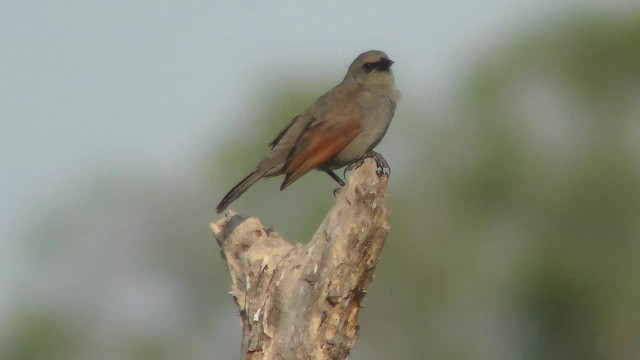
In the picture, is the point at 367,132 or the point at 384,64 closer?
the point at 367,132

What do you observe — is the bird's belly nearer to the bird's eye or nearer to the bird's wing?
the bird's wing

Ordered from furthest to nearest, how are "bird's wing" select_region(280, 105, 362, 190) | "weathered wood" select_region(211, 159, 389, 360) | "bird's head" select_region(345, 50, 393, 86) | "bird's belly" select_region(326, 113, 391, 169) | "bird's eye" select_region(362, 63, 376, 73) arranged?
"bird's eye" select_region(362, 63, 376, 73), "bird's head" select_region(345, 50, 393, 86), "bird's belly" select_region(326, 113, 391, 169), "bird's wing" select_region(280, 105, 362, 190), "weathered wood" select_region(211, 159, 389, 360)

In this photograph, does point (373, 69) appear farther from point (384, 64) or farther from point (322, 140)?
point (322, 140)

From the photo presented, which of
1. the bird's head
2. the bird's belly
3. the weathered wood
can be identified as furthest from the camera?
the bird's head

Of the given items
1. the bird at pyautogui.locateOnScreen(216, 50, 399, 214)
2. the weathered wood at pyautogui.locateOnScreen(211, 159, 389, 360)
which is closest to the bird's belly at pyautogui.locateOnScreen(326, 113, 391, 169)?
the bird at pyautogui.locateOnScreen(216, 50, 399, 214)

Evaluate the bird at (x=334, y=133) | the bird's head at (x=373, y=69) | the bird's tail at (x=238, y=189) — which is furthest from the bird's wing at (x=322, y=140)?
the bird's head at (x=373, y=69)

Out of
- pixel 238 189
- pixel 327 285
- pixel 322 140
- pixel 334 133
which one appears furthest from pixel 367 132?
pixel 327 285

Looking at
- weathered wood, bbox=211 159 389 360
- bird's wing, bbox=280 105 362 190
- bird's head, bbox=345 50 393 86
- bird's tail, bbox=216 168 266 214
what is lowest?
weathered wood, bbox=211 159 389 360

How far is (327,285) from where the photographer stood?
7.27 m

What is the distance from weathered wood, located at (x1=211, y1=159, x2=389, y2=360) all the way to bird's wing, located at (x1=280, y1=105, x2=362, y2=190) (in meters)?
2.44

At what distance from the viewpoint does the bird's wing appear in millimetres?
9992

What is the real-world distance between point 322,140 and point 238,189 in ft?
3.27

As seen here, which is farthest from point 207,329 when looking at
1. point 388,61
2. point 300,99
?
point 388,61

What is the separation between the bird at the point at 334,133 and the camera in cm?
1002
